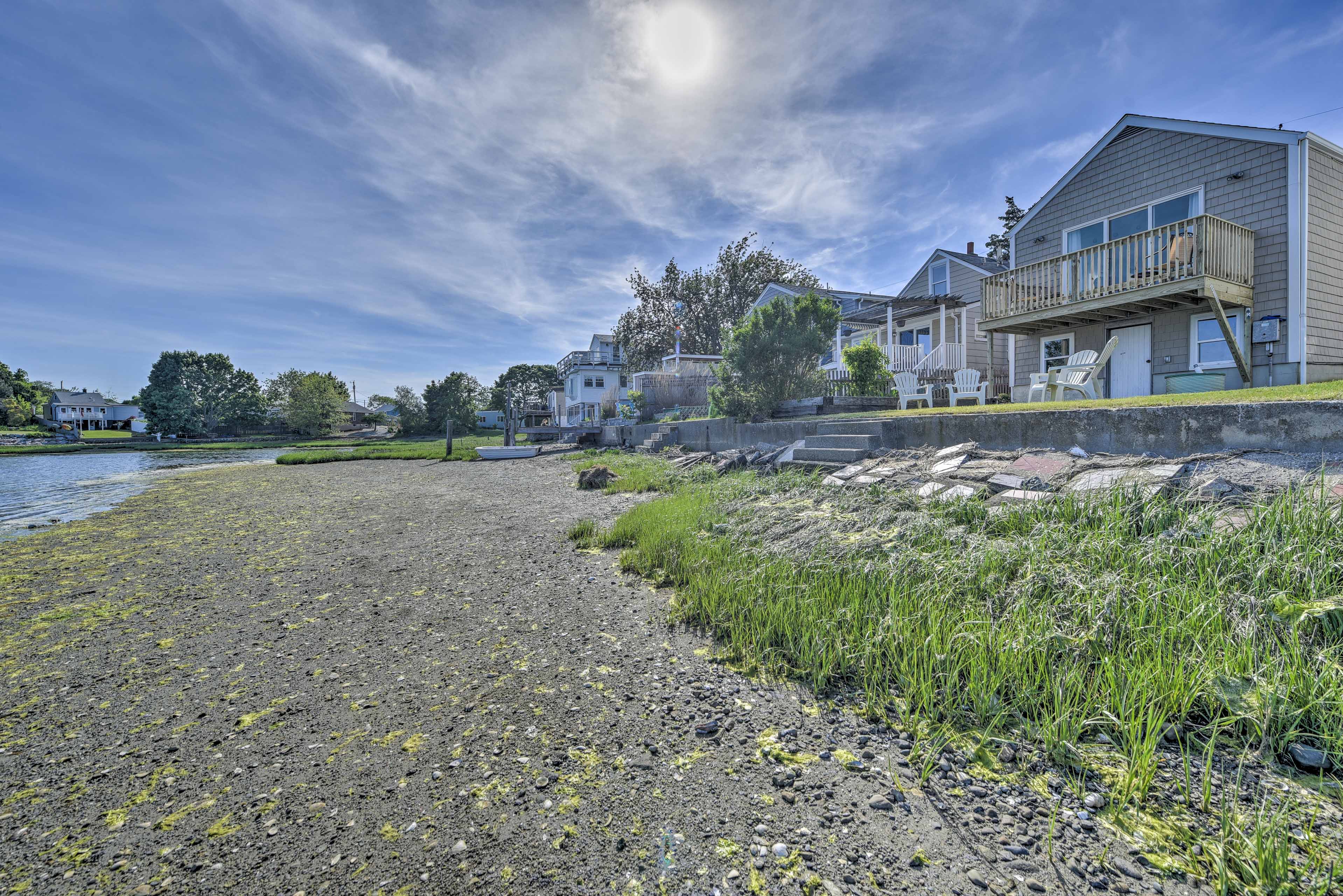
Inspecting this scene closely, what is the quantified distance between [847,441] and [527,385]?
197 ft

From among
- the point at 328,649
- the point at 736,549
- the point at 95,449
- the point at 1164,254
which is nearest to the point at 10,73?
the point at 328,649

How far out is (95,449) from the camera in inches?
1244

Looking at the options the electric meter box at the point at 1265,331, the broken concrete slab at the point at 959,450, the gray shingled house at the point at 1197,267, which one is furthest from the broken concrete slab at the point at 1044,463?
the electric meter box at the point at 1265,331

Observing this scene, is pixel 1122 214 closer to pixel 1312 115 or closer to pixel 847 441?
pixel 1312 115

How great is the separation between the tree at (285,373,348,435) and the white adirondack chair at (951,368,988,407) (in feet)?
170

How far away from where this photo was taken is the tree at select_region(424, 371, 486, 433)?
145 feet

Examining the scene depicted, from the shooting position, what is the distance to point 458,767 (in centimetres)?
173

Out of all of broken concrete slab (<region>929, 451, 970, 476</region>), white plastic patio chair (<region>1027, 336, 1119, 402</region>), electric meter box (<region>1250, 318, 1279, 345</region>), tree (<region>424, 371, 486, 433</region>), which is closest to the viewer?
broken concrete slab (<region>929, 451, 970, 476</region>)

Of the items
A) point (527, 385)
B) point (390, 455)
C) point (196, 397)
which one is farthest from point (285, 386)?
point (390, 455)

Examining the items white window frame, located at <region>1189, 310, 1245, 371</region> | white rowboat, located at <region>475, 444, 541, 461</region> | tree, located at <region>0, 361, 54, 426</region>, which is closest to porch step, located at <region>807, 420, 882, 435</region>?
white window frame, located at <region>1189, 310, 1245, 371</region>

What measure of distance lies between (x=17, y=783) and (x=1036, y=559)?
436 centimetres

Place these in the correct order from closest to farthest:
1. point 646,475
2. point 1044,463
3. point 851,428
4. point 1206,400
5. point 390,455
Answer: point 1044,463 → point 1206,400 → point 851,428 → point 646,475 → point 390,455

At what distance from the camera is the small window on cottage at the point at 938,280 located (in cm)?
1711

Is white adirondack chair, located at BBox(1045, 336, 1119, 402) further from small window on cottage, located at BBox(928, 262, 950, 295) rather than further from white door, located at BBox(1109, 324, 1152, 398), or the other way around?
small window on cottage, located at BBox(928, 262, 950, 295)
